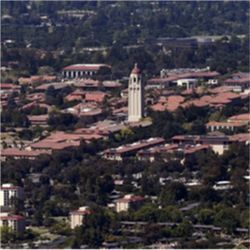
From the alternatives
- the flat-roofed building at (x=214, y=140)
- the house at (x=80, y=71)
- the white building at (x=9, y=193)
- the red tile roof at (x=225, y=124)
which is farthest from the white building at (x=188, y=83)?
the white building at (x=9, y=193)

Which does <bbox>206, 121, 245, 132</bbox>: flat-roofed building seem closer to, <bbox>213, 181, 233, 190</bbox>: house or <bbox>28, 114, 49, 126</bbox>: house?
<bbox>28, 114, 49, 126</bbox>: house

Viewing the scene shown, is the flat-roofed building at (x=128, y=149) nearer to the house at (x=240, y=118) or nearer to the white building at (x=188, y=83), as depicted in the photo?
the house at (x=240, y=118)

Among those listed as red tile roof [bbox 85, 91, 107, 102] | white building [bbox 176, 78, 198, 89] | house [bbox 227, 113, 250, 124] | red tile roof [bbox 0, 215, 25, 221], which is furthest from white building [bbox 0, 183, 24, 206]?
white building [bbox 176, 78, 198, 89]

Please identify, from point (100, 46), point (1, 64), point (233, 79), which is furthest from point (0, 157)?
point (100, 46)

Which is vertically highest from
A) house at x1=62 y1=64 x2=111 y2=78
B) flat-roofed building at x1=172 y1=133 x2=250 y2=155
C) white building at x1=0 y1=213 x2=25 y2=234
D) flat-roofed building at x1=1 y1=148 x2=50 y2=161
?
house at x1=62 y1=64 x2=111 y2=78

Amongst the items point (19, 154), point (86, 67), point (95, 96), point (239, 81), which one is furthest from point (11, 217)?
point (86, 67)

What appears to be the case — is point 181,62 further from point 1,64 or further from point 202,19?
point 202,19
